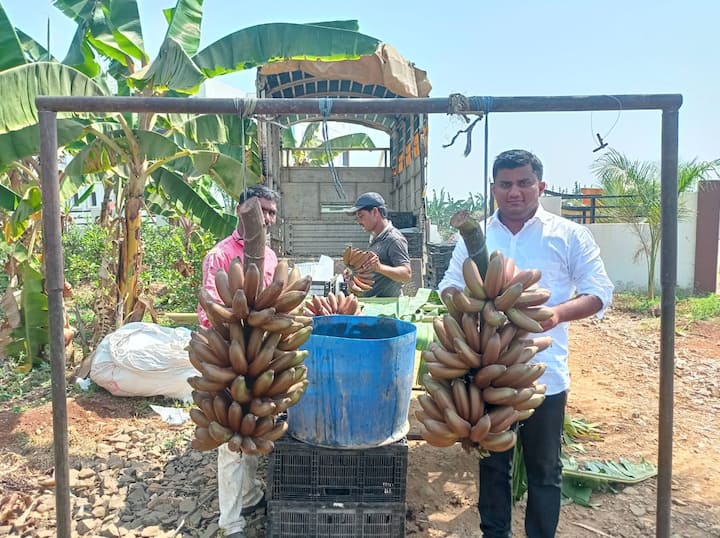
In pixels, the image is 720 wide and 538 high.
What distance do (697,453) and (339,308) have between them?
11.5 ft

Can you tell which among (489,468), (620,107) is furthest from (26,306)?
(620,107)

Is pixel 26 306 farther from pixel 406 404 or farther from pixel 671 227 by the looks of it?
pixel 671 227

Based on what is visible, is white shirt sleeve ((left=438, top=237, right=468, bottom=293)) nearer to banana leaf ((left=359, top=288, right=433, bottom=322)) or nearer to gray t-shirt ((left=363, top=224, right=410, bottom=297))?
banana leaf ((left=359, top=288, right=433, bottom=322))

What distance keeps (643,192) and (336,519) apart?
11.2 m

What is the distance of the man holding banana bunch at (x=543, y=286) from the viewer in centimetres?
251

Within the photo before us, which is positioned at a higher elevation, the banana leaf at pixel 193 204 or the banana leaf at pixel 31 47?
the banana leaf at pixel 31 47

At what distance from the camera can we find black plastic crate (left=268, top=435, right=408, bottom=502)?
2707 millimetres

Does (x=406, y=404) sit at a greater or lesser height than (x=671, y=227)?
lesser

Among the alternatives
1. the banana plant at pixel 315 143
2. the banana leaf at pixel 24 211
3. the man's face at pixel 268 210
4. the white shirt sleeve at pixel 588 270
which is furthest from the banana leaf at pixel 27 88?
the banana plant at pixel 315 143

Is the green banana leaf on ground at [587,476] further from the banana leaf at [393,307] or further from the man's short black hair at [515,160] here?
the man's short black hair at [515,160]

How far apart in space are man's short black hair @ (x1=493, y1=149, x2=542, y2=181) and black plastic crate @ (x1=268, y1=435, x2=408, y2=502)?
4.83ft

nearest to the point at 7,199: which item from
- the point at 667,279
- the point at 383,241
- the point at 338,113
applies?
the point at 383,241

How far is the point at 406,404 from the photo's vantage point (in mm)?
2709

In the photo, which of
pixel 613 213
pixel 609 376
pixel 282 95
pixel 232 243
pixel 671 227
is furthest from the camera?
pixel 613 213
